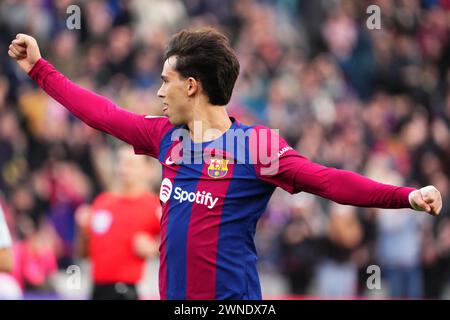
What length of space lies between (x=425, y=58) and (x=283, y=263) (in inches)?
172

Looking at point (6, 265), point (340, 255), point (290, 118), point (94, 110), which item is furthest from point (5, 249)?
point (290, 118)

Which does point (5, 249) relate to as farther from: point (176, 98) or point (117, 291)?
point (117, 291)

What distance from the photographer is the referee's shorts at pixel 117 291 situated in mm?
8844

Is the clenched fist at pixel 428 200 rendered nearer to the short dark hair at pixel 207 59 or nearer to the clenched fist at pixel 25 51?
the short dark hair at pixel 207 59

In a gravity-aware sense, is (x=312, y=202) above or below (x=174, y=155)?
above

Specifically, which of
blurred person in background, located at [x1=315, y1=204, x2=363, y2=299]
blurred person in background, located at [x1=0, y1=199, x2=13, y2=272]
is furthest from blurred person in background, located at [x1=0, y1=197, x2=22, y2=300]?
blurred person in background, located at [x1=315, y1=204, x2=363, y2=299]

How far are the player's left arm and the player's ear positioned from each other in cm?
54

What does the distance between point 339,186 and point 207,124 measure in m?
0.85

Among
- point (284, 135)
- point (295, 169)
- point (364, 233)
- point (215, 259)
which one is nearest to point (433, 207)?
point (295, 169)

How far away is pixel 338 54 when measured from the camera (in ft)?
49.3

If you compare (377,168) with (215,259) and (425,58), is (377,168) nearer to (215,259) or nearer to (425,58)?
(425,58)

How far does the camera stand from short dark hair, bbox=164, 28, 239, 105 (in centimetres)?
544

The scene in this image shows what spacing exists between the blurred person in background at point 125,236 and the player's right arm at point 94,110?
3.20m

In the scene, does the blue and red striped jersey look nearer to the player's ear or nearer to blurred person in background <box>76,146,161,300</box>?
the player's ear
